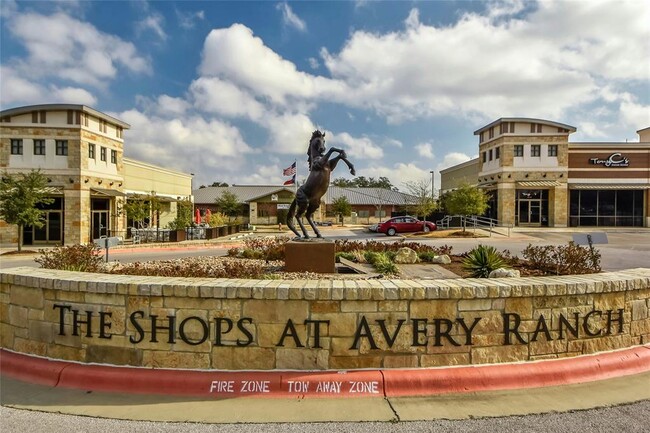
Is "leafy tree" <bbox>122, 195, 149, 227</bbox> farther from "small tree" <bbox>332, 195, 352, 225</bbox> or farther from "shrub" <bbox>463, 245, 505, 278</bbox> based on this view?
"shrub" <bbox>463, 245, 505, 278</bbox>

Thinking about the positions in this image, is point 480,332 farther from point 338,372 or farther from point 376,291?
point 338,372

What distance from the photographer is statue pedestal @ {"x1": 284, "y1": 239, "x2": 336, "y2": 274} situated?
981 cm

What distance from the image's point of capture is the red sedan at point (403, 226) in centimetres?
3296

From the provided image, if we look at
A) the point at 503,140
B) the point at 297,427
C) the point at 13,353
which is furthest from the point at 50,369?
the point at 503,140

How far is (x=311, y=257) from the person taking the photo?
32.3 feet

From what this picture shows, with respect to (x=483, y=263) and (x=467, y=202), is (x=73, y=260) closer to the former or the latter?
(x=483, y=263)

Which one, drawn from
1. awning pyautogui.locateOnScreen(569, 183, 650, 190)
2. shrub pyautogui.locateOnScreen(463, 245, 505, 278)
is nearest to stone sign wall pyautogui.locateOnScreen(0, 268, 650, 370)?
shrub pyautogui.locateOnScreen(463, 245, 505, 278)

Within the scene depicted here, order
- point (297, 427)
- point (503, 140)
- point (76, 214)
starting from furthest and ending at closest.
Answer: point (503, 140) < point (76, 214) < point (297, 427)

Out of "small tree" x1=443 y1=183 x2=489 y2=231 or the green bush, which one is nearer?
the green bush

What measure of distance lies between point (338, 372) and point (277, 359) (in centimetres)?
A: 72

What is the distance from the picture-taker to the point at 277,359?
462 centimetres

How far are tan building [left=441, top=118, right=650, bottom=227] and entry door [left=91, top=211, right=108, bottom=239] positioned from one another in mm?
34526

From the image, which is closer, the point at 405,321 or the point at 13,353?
the point at 405,321

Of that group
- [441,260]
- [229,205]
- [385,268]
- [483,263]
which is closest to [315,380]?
[385,268]
